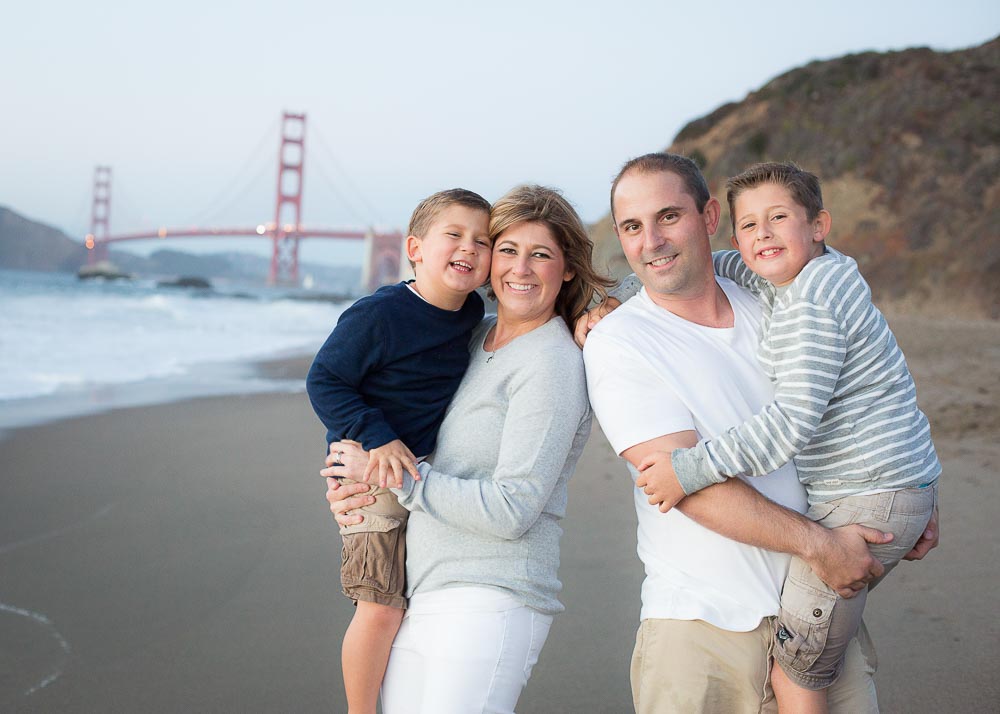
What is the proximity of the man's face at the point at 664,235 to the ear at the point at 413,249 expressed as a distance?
39 cm

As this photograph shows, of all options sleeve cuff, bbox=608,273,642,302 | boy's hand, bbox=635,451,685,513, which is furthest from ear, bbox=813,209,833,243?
boy's hand, bbox=635,451,685,513

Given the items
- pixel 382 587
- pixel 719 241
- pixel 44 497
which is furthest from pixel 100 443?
pixel 719 241

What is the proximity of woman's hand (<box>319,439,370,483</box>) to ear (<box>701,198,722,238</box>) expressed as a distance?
0.73 meters

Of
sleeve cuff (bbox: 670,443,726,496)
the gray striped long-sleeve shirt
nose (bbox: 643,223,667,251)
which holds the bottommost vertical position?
sleeve cuff (bbox: 670,443,726,496)

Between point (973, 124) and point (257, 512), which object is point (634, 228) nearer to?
point (257, 512)

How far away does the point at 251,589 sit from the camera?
2.73m

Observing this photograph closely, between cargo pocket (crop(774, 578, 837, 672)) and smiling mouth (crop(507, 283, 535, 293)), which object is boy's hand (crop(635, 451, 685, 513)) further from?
smiling mouth (crop(507, 283, 535, 293))

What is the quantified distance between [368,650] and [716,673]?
1.92 ft

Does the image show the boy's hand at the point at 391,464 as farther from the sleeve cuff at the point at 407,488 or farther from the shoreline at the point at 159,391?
the shoreline at the point at 159,391

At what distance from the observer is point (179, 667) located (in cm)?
222

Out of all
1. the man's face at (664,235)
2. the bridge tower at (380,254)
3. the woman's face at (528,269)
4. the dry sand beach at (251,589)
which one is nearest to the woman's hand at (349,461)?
the woman's face at (528,269)

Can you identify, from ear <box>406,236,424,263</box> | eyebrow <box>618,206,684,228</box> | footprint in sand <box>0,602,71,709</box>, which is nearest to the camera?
eyebrow <box>618,206,684,228</box>

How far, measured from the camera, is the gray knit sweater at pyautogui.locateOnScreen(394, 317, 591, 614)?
4.27 feet

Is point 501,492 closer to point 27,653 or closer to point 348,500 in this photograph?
point 348,500
